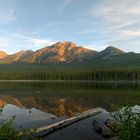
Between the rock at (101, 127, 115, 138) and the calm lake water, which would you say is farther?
the calm lake water

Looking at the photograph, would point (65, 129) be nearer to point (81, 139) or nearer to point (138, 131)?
point (81, 139)

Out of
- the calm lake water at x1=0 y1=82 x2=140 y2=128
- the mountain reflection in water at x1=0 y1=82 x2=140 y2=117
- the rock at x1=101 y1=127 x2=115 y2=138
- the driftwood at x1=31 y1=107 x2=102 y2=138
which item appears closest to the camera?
the driftwood at x1=31 y1=107 x2=102 y2=138

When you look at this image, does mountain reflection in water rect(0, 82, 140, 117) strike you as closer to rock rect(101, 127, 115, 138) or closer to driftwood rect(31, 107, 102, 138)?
rock rect(101, 127, 115, 138)

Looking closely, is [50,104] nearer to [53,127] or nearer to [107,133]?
[53,127]

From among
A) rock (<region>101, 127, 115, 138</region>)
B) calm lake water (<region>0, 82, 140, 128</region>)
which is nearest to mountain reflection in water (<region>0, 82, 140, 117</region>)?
calm lake water (<region>0, 82, 140, 128</region>)

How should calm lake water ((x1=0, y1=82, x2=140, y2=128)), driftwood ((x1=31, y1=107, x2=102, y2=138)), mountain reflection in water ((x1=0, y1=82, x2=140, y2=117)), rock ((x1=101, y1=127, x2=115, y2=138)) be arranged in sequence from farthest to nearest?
mountain reflection in water ((x1=0, y1=82, x2=140, y2=117))
calm lake water ((x1=0, y1=82, x2=140, y2=128))
rock ((x1=101, y1=127, x2=115, y2=138))
driftwood ((x1=31, y1=107, x2=102, y2=138))

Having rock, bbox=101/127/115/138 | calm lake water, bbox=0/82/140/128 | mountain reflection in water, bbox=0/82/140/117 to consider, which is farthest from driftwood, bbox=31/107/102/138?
mountain reflection in water, bbox=0/82/140/117

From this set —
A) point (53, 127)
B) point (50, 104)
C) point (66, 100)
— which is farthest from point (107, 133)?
point (66, 100)

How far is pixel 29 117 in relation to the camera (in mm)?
58719

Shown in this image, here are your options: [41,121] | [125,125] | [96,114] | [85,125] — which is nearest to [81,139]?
[85,125]

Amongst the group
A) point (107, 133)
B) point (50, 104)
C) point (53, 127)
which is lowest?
point (50, 104)

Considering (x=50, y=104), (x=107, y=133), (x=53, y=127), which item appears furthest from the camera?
(x=50, y=104)

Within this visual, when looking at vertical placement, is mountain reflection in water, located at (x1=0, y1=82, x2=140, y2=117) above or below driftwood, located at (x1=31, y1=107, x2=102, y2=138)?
below

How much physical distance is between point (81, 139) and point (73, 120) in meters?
11.5
